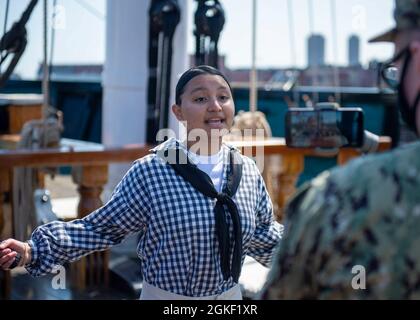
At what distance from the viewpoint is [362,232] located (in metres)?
1.04

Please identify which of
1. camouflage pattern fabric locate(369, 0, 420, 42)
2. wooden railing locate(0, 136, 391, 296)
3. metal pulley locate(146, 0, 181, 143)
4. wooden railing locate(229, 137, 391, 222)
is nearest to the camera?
camouflage pattern fabric locate(369, 0, 420, 42)

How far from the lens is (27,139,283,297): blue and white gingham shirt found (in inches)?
76.9

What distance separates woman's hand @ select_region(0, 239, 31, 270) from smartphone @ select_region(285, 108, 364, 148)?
84 centimetres

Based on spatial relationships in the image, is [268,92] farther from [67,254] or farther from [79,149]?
[67,254]

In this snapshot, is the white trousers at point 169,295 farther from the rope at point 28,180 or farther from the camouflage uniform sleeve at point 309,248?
the rope at point 28,180

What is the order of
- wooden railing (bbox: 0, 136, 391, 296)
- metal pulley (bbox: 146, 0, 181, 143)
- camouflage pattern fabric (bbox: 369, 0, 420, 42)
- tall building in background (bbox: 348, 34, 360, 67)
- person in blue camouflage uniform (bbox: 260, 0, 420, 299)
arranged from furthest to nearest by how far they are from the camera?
tall building in background (bbox: 348, 34, 360, 67) → metal pulley (bbox: 146, 0, 181, 143) → wooden railing (bbox: 0, 136, 391, 296) → camouflage pattern fabric (bbox: 369, 0, 420, 42) → person in blue camouflage uniform (bbox: 260, 0, 420, 299)

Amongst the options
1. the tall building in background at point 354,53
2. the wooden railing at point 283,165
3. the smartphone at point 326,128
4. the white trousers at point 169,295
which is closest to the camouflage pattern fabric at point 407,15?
the smartphone at point 326,128

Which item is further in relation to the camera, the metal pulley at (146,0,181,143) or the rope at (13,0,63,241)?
the metal pulley at (146,0,181,143)

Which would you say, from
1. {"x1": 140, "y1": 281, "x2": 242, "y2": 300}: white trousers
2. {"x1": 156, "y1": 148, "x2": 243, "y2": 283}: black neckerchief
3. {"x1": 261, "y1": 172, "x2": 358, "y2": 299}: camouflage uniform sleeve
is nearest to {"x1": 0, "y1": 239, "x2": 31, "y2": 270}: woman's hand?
{"x1": 140, "y1": 281, "x2": 242, "y2": 300}: white trousers

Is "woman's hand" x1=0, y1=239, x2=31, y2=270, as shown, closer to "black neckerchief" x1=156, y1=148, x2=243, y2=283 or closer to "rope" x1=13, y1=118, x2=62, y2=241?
"black neckerchief" x1=156, y1=148, x2=243, y2=283

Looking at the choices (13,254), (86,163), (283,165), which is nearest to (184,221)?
(13,254)

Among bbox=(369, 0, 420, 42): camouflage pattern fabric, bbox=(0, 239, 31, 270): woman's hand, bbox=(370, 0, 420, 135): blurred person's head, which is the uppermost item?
bbox=(369, 0, 420, 42): camouflage pattern fabric

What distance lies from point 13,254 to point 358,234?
3.82ft
